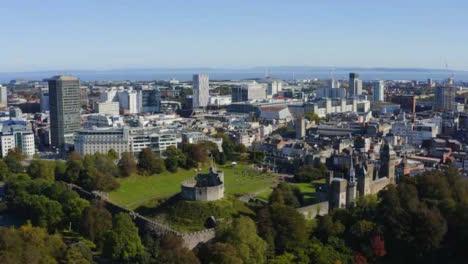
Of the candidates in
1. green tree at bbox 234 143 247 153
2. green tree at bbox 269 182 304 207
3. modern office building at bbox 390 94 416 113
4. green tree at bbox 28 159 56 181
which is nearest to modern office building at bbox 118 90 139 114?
green tree at bbox 234 143 247 153

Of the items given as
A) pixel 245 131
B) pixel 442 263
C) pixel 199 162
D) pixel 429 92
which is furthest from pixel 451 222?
pixel 429 92

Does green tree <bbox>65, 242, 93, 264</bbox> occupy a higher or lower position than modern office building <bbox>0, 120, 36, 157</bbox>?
lower

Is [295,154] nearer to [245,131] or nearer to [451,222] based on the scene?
[245,131]

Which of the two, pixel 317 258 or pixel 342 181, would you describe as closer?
pixel 317 258

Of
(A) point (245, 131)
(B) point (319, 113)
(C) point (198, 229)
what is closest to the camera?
(C) point (198, 229)

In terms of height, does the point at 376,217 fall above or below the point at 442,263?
above

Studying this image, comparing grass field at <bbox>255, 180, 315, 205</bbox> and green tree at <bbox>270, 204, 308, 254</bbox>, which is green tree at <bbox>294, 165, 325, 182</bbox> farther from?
green tree at <bbox>270, 204, 308, 254</bbox>

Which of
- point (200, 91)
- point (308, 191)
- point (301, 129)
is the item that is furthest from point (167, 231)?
point (200, 91)
